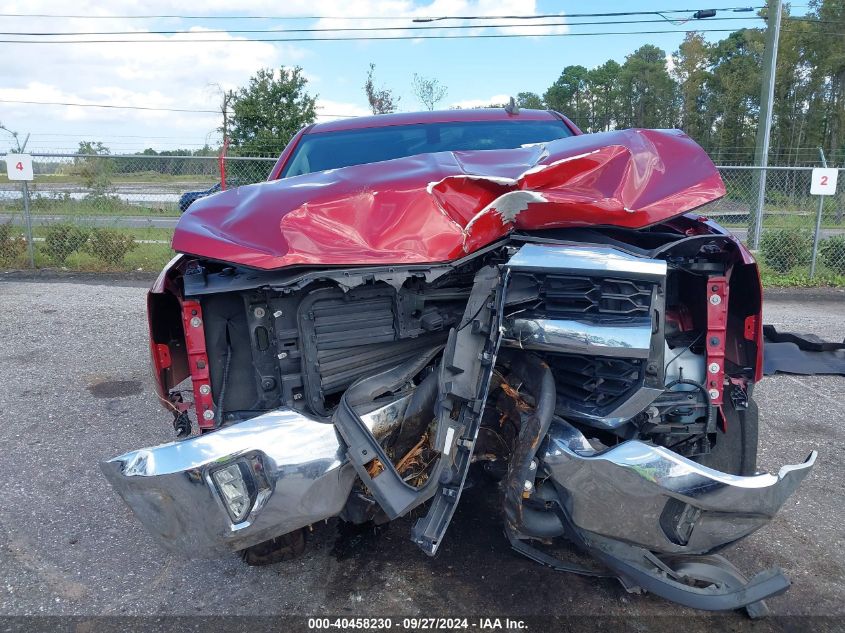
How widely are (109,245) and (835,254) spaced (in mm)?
11357

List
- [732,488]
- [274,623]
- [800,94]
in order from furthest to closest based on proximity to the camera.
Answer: [800,94] < [274,623] < [732,488]

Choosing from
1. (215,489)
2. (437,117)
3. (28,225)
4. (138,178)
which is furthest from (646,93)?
(215,489)

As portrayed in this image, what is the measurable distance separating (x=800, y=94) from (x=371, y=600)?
34.0 metres

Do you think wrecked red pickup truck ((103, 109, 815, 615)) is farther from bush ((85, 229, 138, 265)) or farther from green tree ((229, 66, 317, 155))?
green tree ((229, 66, 317, 155))

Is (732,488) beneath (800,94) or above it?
beneath

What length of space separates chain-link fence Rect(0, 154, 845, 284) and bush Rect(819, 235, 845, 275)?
0.01 meters

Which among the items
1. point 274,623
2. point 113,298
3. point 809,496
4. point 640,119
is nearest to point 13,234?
point 113,298

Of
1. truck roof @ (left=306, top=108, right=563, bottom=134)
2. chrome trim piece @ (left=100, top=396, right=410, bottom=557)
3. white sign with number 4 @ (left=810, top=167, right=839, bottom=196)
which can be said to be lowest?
chrome trim piece @ (left=100, top=396, right=410, bottom=557)

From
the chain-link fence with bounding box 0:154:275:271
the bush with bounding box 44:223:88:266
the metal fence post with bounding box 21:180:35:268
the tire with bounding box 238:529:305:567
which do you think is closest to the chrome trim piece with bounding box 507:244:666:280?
the tire with bounding box 238:529:305:567

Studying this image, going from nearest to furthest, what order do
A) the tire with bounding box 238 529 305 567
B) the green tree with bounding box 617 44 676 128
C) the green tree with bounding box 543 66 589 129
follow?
the tire with bounding box 238 529 305 567, the green tree with bounding box 617 44 676 128, the green tree with bounding box 543 66 589 129

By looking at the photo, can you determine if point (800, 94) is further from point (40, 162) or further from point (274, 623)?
point (274, 623)

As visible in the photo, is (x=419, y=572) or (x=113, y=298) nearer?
(x=419, y=572)

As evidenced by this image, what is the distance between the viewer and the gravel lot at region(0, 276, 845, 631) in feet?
8.51

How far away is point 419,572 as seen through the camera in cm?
284
